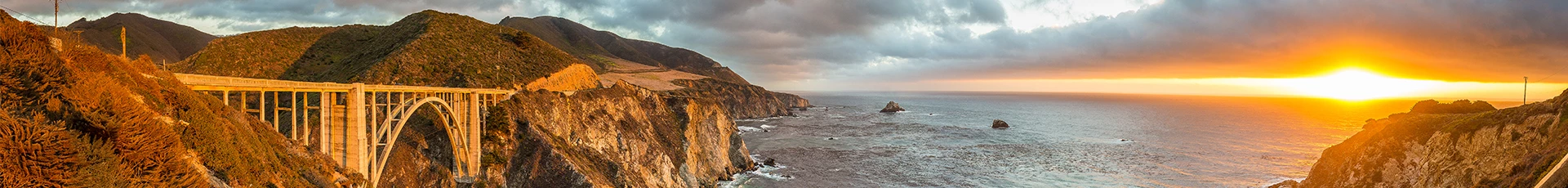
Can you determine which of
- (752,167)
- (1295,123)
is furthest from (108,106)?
(1295,123)

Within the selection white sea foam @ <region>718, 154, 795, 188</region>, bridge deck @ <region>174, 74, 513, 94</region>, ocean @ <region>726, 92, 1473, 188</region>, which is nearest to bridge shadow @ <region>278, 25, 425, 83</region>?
white sea foam @ <region>718, 154, 795, 188</region>

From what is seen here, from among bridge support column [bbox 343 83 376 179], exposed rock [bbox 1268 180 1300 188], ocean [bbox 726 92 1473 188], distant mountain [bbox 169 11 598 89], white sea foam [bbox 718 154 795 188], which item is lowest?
white sea foam [bbox 718 154 795 188]

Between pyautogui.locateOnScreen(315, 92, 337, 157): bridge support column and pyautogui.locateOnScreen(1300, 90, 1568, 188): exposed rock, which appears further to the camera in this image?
pyautogui.locateOnScreen(1300, 90, 1568, 188): exposed rock

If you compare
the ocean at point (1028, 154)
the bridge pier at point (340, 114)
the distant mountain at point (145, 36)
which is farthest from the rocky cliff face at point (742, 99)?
the bridge pier at point (340, 114)

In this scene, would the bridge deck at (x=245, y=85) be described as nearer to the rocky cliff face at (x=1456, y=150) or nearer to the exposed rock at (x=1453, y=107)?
the rocky cliff face at (x=1456, y=150)

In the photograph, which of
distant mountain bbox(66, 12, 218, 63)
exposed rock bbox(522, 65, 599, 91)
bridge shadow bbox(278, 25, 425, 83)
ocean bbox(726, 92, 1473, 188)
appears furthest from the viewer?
distant mountain bbox(66, 12, 218, 63)

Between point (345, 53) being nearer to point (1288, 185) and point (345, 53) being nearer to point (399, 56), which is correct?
point (399, 56)

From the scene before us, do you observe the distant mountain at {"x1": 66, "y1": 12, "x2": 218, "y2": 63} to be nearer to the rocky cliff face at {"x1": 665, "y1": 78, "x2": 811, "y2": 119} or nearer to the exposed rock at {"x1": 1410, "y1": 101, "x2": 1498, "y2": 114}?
the rocky cliff face at {"x1": 665, "y1": 78, "x2": 811, "y2": 119}

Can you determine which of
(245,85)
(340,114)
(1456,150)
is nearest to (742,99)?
(1456,150)
